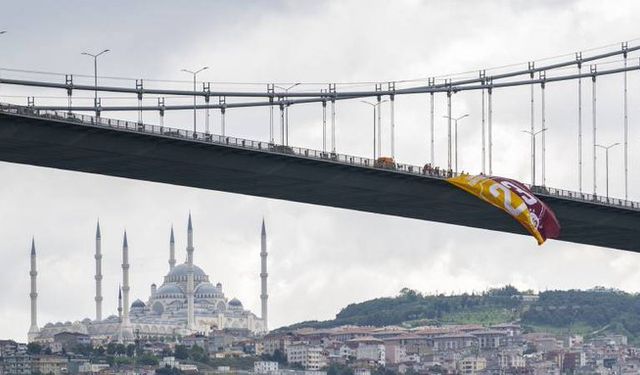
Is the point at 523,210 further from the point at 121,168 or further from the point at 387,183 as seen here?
the point at 121,168

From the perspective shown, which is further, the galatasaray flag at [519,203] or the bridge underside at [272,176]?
the galatasaray flag at [519,203]

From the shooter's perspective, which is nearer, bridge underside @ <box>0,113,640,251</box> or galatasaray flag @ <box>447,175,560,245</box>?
Answer: bridge underside @ <box>0,113,640,251</box>

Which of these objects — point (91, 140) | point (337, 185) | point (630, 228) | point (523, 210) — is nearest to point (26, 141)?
point (91, 140)

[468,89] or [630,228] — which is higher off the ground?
[468,89]

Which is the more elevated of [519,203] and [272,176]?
[272,176]
